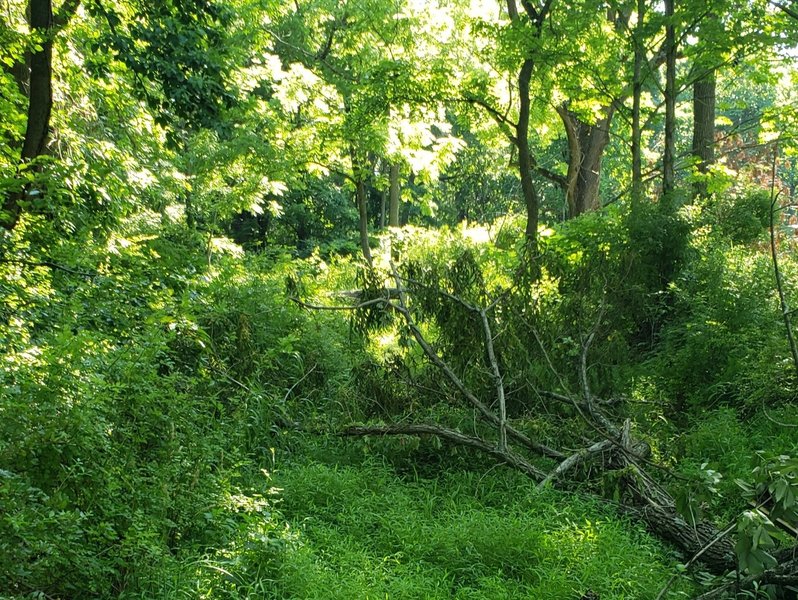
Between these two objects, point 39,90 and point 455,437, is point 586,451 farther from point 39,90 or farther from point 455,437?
point 39,90

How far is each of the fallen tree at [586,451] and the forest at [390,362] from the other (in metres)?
0.03

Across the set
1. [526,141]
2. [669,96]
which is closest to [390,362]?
[526,141]

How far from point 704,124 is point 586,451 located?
8411 mm

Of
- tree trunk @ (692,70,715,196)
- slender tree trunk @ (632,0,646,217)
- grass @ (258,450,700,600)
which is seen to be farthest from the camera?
tree trunk @ (692,70,715,196)

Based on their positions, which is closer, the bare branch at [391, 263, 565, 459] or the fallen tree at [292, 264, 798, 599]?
the fallen tree at [292, 264, 798, 599]

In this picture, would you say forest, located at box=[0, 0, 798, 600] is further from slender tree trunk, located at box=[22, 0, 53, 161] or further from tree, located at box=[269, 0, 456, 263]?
tree, located at box=[269, 0, 456, 263]

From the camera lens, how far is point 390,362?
7227 mm

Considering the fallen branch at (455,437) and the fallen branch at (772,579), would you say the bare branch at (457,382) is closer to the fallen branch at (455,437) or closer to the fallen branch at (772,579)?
the fallen branch at (455,437)

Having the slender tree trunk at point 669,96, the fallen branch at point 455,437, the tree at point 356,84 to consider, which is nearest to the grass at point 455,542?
the fallen branch at point 455,437

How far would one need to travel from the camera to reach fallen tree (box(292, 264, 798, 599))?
4.49 metres

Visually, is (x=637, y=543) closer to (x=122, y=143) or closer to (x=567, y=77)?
(x=567, y=77)

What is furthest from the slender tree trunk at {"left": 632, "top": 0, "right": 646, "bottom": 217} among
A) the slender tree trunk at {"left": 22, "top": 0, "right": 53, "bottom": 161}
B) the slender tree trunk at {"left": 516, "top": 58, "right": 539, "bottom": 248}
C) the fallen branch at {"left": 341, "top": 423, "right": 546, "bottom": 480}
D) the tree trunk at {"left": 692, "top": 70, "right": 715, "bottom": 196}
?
the slender tree trunk at {"left": 22, "top": 0, "right": 53, "bottom": 161}

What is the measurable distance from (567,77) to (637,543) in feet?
26.1

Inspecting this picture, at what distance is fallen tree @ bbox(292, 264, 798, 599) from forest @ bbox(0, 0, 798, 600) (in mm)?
29
